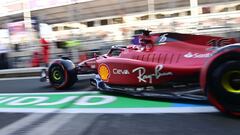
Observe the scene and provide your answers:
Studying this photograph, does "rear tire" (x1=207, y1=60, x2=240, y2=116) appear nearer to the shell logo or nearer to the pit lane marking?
the pit lane marking

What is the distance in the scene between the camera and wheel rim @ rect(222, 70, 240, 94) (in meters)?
5.30

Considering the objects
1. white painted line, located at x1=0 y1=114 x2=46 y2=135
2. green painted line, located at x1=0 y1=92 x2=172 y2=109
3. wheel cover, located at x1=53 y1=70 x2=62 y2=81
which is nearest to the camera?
white painted line, located at x1=0 y1=114 x2=46 y2=135

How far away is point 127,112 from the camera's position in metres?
6.27

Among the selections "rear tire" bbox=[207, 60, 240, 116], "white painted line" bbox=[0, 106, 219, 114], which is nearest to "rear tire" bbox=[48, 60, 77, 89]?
"white painted line" bbox=[0, 106, 219, 114]

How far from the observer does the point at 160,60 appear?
6688 millimetres

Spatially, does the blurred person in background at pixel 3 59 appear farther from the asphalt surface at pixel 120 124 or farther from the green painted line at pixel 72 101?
the asphalt surface at pixel 120 124

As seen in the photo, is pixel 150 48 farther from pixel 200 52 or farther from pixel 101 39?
pixel 101 39

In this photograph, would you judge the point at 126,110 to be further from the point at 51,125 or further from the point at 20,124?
the point at 20,124

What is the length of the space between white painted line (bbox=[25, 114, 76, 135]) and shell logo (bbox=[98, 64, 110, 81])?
4.59 ft

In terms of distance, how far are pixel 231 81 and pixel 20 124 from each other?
2.93m

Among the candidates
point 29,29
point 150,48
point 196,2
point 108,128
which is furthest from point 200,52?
point 196,2

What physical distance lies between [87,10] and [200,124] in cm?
2820

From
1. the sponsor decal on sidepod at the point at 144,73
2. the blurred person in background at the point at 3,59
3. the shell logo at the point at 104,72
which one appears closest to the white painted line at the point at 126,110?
the sponsor decal on sidepod at the point at 144,73

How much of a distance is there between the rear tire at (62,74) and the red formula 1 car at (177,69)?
1010 millimetres
